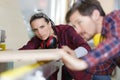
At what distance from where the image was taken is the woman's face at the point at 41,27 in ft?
5.83

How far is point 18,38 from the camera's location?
255 cm

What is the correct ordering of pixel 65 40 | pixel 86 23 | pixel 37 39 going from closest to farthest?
pixel 86 23, pixel 65 40, pixel 37 39

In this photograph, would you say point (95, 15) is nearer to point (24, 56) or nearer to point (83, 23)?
point (83, 23)

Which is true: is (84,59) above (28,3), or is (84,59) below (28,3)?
below

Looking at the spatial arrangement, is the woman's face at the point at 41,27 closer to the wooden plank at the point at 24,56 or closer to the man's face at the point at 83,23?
the man's face at the point at 83,23

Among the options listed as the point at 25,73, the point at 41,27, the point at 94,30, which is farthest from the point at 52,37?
the point at 25,73

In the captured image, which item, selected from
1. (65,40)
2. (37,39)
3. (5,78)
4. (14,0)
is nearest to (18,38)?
(14,0)

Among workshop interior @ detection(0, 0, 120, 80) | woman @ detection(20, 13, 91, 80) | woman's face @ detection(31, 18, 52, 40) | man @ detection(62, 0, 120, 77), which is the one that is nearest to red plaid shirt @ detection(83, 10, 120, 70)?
man @ detection(62, 0, 120, 77)

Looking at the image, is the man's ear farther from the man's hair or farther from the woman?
the woman

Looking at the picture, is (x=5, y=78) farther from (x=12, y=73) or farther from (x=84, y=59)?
(x=84, y=59)

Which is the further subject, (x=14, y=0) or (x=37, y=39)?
(x=14, y=0)

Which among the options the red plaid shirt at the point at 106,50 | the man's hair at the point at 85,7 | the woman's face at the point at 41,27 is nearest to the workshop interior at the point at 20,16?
the woman's face at the point at 41,27

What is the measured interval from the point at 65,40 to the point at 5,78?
115cm

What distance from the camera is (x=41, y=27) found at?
1812mm
